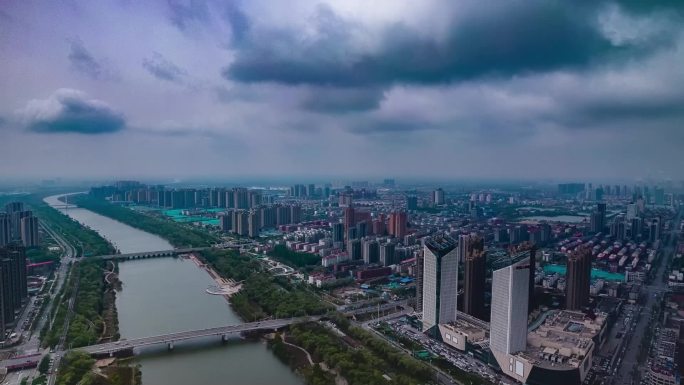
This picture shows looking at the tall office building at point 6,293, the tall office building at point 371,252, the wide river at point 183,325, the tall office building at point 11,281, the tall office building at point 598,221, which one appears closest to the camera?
the wide river at point 183,325

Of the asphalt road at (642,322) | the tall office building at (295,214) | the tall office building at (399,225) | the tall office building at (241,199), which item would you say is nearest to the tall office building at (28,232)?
the tall office building at (295,214)

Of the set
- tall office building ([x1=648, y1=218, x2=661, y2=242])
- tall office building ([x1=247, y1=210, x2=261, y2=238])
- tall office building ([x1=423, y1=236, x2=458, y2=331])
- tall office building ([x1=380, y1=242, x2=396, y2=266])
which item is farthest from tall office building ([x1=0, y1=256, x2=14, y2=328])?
tall office building ([x1=648, y1=218, x2=661, y2=242])

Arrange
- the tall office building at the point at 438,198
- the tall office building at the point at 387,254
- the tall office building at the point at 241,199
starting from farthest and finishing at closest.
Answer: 1. the tall office building at the point at 241,199
2. the tall office building at the point at 438,198
3. the tall office building at the point at 387,254

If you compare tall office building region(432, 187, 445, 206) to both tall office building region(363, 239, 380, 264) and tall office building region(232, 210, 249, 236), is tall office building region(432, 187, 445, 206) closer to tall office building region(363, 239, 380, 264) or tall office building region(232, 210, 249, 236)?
tall office building region(232, 210, 249, 236)

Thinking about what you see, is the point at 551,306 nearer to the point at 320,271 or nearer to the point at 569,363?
the point at 569,363

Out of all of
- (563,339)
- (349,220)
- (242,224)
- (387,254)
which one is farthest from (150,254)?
(563,339)

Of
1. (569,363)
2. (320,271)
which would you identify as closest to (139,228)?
(320,271)

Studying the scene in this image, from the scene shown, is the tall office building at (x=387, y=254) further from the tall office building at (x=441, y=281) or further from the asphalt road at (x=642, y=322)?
the asphalt road at (x=642, y=322)

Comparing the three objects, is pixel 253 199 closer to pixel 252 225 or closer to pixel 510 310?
pixel 252 225
